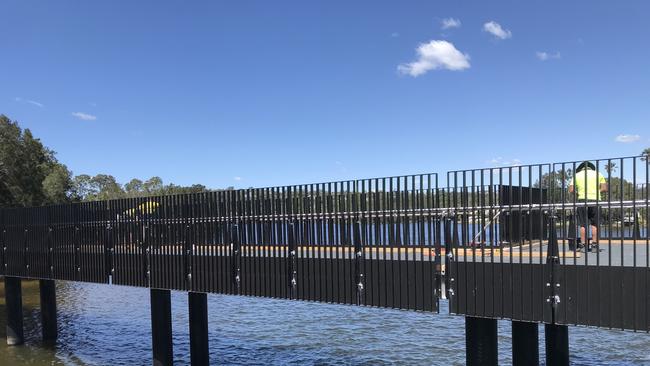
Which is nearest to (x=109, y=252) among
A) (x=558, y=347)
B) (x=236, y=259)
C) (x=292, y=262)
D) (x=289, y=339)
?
(x=236, y=259)

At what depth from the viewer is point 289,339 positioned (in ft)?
73.6

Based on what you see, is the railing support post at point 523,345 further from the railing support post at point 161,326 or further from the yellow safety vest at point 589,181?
the railing support post at point 161,326

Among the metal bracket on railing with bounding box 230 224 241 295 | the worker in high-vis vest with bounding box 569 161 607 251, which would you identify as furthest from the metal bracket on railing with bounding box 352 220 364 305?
the worker in high-vis vest with bounding box 569 161 607 251

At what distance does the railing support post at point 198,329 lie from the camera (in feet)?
51.8

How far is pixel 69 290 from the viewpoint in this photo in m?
39.9

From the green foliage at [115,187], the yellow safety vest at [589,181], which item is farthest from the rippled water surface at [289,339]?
the green foliage at [115,187]

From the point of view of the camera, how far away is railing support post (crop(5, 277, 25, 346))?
2084 centimetres

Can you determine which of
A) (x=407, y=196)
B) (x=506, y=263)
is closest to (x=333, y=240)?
(x=407, y=196)

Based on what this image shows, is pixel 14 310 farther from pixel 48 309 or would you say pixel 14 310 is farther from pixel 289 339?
pixel 289 339

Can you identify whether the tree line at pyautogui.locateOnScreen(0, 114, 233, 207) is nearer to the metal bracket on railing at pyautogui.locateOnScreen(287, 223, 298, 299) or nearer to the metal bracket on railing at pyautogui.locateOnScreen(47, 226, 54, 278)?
the metal bracket on railing at pyautogui.locateOnScreen(47, 226, 54, 278)

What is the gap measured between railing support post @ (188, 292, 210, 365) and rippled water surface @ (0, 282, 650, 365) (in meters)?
2.96

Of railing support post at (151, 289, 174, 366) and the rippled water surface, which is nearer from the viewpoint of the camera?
railing support post at (151, 289, 174, 366)

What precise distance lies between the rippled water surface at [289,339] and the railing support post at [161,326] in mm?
3339

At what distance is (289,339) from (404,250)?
44.9 feet
